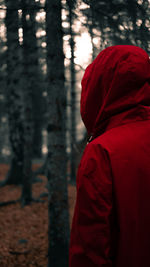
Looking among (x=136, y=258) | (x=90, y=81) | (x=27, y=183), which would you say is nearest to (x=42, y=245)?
(x=27, y=183)

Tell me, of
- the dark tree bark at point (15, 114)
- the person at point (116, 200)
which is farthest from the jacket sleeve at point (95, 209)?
the dark tree bark at point (15, 114)

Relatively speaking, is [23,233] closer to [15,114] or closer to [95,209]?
[15,114]

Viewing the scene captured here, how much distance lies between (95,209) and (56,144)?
2.96 m

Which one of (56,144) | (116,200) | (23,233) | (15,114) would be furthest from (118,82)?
(15,114)

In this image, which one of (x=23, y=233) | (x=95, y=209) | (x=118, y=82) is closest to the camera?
(x=95, y=209)

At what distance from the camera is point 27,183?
7902 mm

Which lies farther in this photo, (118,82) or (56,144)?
(56,144)

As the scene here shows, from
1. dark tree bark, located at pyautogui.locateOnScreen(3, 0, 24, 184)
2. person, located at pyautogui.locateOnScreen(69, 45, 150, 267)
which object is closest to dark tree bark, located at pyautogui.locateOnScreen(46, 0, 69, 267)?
person, located at pyautogui.locateOnScreen(69, 45, 150, 267)

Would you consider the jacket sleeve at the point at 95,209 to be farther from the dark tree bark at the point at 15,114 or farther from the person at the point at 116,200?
the dark tree bark at the point at 15,114

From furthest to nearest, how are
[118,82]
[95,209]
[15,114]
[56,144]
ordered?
[15,114] < [56,144] < [118,82] < [95,209]

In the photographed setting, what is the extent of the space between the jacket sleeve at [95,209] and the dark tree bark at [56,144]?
9.36ft

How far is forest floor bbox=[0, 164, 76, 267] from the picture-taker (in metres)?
4.90

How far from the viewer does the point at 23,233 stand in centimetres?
617

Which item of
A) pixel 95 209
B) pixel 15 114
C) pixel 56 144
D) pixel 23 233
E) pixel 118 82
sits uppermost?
pixel 15 114
